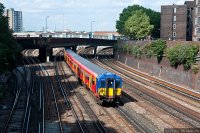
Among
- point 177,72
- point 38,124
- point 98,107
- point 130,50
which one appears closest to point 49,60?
point 130,50

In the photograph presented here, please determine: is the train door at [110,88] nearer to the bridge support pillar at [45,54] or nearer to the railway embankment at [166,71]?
the railway embankment at [166,71]

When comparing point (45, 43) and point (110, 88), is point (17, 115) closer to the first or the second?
point (110, 88)

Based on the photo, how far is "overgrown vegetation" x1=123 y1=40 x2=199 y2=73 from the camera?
173ft

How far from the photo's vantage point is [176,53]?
5662 cm

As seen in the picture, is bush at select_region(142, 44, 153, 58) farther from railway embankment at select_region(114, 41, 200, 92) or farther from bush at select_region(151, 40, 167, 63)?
bush at select_region(151, 40, 167, 63)

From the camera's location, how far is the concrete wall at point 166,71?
51756mm

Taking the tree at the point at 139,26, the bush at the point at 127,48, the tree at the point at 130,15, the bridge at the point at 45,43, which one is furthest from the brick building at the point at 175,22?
the bridge at the point at 45,43

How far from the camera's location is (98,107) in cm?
3622

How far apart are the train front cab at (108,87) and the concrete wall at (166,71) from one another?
1828cm

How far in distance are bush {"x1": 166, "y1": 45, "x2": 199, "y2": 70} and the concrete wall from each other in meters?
1.01

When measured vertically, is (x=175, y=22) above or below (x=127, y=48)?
above

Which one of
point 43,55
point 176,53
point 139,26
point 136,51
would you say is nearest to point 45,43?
point 43,55

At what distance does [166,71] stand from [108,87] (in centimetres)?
2858

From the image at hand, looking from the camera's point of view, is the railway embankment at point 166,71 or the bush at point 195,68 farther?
the railway embankment at point 166,71
